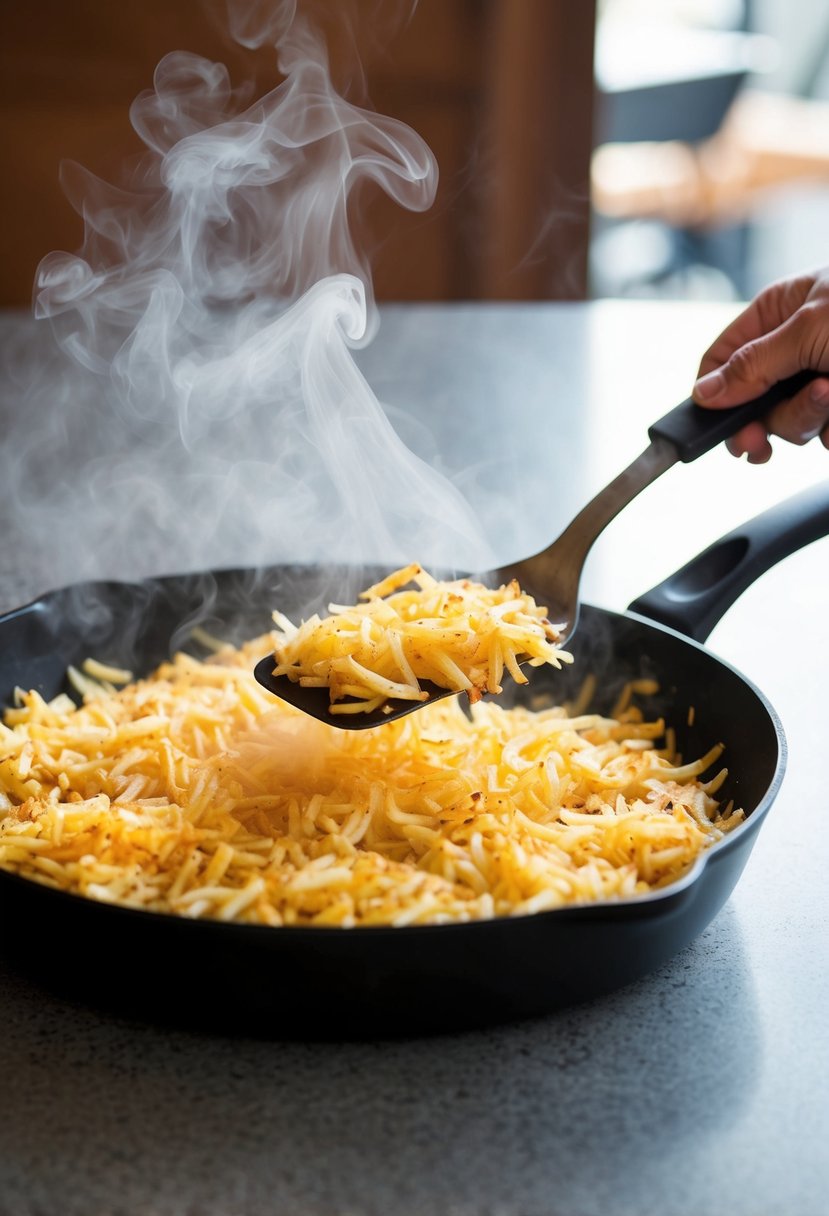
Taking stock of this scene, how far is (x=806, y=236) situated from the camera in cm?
1019

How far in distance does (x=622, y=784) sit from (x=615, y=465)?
1.59 metres

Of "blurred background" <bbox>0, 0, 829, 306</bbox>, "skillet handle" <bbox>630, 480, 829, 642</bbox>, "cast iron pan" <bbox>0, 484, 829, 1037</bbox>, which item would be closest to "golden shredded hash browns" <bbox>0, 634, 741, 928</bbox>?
"cast iron pan" <bbox>0, 484, 829, 1037</bbox>

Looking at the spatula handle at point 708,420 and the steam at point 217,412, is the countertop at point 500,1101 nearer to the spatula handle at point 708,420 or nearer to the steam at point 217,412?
the spatula handle at point 708,420

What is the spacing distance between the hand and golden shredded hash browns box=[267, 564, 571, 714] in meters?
0.45

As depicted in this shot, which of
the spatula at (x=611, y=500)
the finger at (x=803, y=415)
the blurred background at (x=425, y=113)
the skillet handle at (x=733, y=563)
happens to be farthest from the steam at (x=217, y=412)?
the blurred background at (x=425, y=113)

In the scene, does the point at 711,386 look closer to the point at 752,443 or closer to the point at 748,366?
the point at 748,366

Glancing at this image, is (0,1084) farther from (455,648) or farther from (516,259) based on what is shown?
(516,259)

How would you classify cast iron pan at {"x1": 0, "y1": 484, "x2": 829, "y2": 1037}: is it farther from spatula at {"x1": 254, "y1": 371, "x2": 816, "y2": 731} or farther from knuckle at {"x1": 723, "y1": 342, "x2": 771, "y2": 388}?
knuckle at {"x1": 723, "y1": 342, "x2": 771, "y2": 388}

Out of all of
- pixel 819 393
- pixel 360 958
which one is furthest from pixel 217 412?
pixel 360 958

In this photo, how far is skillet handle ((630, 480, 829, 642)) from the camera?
71.5 inches

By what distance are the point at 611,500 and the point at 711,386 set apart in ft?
0.75

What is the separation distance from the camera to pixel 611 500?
5.93 ft

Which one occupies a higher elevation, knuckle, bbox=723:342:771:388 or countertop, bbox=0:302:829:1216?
knuckle, bbox=723:342:771:388

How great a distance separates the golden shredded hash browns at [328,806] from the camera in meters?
1.28
